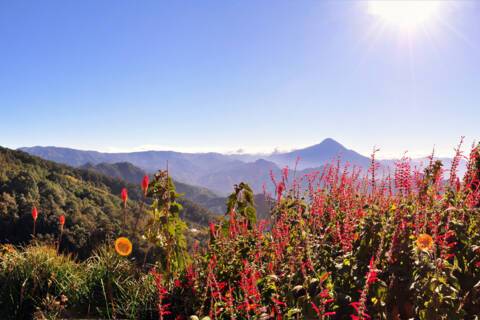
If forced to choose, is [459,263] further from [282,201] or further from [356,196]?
[282,201]

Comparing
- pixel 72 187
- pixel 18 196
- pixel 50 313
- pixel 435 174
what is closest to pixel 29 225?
pixel 18 196

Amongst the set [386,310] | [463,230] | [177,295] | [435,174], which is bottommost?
[177,295]

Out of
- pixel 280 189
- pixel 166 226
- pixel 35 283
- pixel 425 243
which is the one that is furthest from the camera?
pixel 35 283

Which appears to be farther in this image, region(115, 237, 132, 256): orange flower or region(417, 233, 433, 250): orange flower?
region(115, 237, 132, 256): orange flower

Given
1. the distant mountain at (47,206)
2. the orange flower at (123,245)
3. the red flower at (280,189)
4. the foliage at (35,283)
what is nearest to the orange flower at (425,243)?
the red flower at (280,189)

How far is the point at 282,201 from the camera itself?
15.0ft

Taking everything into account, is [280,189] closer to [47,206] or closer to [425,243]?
[425,243]

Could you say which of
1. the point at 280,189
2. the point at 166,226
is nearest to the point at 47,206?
the point at 166,226

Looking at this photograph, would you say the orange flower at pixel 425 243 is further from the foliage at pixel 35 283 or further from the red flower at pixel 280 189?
the foliage at pixel 35 283

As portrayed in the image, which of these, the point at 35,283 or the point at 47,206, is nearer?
the point at 35,283

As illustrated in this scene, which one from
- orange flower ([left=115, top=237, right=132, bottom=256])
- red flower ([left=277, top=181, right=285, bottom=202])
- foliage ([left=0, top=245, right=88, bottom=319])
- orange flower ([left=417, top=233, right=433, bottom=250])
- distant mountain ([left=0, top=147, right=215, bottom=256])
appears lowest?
distant mountain ([left=0, top=147, right=215, bottom=256])

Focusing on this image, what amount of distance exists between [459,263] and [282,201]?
2.13m

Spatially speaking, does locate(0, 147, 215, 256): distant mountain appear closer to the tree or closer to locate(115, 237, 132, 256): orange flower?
the tree

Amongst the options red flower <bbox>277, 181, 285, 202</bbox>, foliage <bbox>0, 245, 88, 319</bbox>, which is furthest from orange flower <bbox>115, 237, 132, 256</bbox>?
red flower <bbox>277, 181, 285, 202</bbox>
